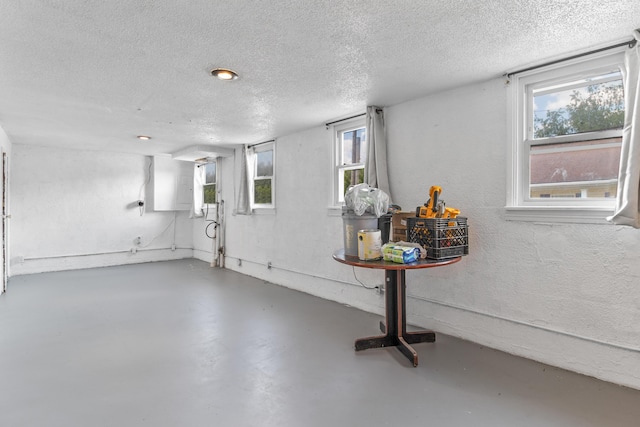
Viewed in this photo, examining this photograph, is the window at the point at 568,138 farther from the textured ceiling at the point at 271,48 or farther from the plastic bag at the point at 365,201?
the plastic bag at the point at 365,201

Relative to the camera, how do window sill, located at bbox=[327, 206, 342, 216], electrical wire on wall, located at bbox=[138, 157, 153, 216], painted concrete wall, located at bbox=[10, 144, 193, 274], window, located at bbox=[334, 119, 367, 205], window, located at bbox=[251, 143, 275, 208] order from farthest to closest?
1. electrical wire on wall, located at bbox=[138, 157, 153, 216]
2. painted concrete wall, located at bbox=[10, 144, 193, 274]
3. window, located at bbox=[251, 143, 275, 208]
4. window sill, located at bbox=[327, 206, 342, 216]
5. window, located at bbox=[334, 119, 367, 205]

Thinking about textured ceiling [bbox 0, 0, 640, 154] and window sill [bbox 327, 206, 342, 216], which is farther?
window sill [bbox 327, 206, 342, 216]

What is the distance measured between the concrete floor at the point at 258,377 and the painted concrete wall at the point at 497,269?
192 millimetres

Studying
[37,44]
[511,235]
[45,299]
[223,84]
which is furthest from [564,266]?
[45,299]

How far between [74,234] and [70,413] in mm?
5642

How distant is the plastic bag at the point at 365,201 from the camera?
9.27ft

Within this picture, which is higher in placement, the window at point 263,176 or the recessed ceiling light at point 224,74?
the recessed ceiling light at point 224,74

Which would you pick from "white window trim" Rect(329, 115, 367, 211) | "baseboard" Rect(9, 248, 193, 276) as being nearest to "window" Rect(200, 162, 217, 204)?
"baseboard" Rect(9, 248, 193, 276)

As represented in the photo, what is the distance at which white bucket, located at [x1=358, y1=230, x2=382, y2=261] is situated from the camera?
260 centimetres

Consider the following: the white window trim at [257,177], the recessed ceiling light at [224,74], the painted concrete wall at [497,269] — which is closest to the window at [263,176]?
the white window trim at [257,177]

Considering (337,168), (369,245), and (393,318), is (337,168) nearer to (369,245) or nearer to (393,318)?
(369,245)

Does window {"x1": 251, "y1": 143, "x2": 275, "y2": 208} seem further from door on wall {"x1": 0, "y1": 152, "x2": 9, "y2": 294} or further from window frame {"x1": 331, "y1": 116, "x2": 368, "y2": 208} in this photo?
door on wall {"x1": 0, "y1": 152, "x2": 9, "y2": 294}

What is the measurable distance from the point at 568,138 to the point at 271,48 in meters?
2.34

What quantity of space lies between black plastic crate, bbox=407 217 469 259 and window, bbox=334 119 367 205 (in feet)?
5.01
